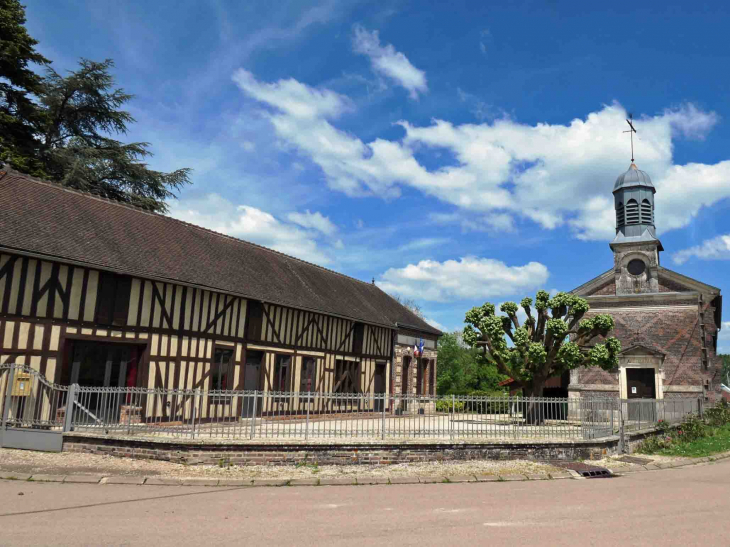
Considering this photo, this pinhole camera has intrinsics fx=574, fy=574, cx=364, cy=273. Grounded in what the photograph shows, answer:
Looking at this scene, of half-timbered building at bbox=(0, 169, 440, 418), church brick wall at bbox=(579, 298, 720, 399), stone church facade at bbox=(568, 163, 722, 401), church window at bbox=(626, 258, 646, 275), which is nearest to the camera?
half-timbered building at bbox=(0, 169, 440, 418)

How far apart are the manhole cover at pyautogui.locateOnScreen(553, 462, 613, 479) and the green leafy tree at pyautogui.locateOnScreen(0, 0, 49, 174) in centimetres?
2025

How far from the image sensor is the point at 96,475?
8789 millimetres

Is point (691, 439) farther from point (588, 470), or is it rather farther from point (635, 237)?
point (635, 237)

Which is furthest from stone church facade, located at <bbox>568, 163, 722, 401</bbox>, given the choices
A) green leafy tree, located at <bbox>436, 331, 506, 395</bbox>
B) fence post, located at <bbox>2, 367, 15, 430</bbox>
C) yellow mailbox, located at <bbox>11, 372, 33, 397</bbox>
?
fence post, located at <bbox>2, 367, 15, 430</bbox>

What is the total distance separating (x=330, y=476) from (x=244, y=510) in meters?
2.74

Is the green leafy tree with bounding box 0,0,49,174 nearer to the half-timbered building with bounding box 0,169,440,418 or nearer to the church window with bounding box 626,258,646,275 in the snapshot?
the half-timbered building with bounding box 0,169,440,418

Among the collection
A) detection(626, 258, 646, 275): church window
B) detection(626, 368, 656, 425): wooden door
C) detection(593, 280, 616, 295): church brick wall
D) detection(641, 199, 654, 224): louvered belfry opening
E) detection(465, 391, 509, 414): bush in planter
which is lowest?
detection(465, 391, 509, 414): bush in planter

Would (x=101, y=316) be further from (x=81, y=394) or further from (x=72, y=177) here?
(x=72, y=177)

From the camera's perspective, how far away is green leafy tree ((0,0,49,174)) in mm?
21356

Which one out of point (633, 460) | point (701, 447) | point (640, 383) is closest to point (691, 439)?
point (701, 447)

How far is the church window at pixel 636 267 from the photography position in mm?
26734

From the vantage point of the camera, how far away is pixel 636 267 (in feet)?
88.2

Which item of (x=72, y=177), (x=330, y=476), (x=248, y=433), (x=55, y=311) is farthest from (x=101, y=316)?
(x=72, y=177)

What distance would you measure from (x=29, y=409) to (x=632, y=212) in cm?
2666
